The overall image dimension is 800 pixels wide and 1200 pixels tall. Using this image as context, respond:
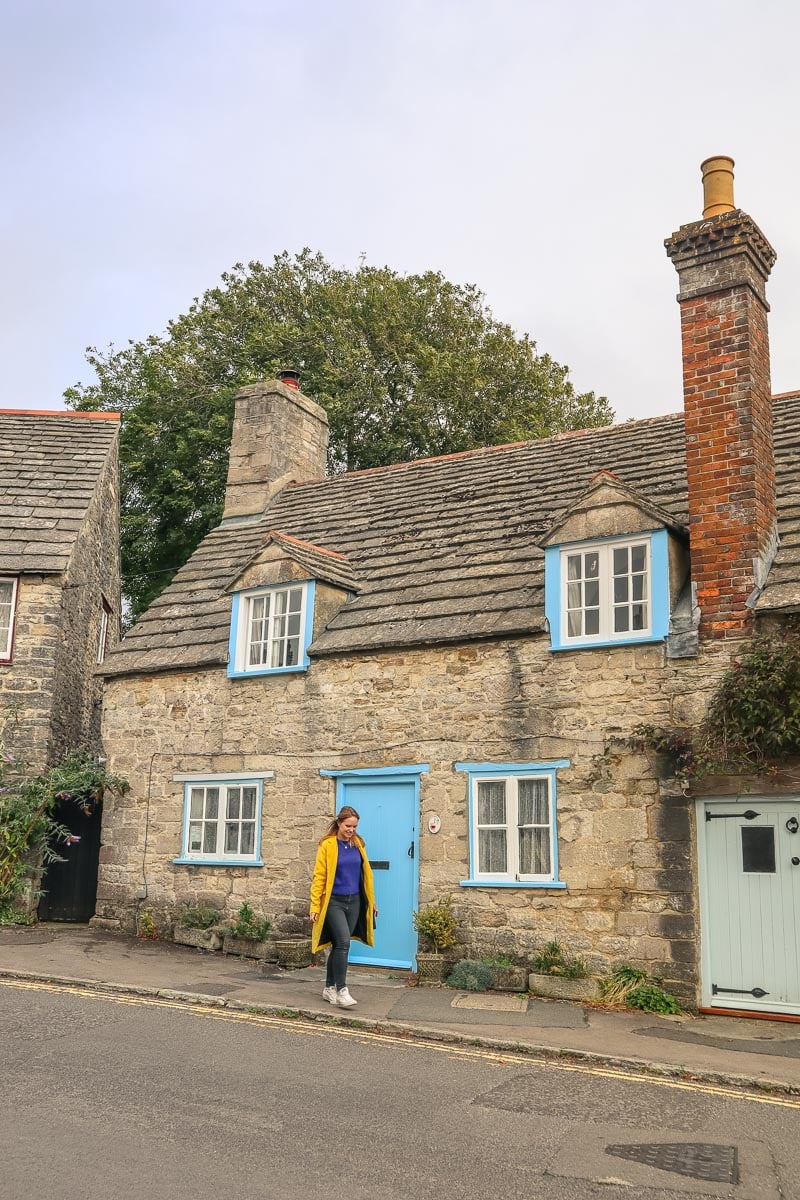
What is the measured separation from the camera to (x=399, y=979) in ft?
39.3

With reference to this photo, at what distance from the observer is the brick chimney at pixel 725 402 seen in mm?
10789

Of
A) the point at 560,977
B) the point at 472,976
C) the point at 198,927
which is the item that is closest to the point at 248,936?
the point at 198,927

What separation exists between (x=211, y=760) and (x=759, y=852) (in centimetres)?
750

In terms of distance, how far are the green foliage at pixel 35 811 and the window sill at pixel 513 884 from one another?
19.4 feet

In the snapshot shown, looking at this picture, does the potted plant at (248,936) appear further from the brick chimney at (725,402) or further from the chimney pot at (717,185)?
the chimney pot at (717,185)

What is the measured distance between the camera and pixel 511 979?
11094 mm

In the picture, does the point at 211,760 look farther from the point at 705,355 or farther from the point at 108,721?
the point at 705,355

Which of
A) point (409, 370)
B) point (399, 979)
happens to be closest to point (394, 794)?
point (399, 979)

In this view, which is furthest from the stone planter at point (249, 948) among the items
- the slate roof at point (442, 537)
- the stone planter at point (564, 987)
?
the slate roof at point (442, 537)

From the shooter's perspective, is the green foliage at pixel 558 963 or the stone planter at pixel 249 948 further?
the stone planter at pixel 249 948

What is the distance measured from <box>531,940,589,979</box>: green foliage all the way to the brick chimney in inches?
145

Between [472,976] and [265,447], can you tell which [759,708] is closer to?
[472,976]

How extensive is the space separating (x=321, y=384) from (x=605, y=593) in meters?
19.3

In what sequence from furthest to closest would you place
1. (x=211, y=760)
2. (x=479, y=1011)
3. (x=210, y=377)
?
1. (x=210, y=377)
2. (x=211, y=760)
3. (x=479, y=1011)
